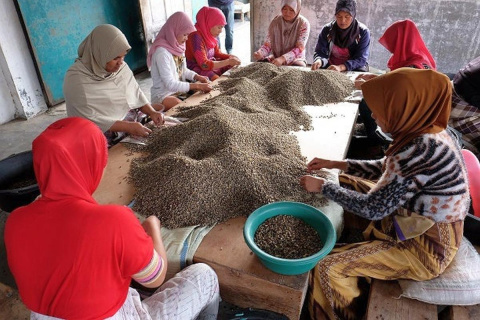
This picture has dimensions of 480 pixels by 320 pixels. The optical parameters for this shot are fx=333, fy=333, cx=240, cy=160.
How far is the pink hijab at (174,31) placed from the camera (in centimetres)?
295

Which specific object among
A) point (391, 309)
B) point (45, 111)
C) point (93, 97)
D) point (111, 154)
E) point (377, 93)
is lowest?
point (45, 111)

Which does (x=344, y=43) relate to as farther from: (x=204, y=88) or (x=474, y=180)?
(x=474, y=180)

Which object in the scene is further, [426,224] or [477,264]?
[477,264]

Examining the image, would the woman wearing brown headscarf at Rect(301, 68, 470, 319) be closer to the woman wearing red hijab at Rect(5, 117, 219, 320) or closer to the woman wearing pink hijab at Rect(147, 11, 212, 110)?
the woman wearing red hijab at Rect(5, 117, 219, 320)

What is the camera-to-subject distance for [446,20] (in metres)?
4.32

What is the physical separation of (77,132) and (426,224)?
4.52 feet

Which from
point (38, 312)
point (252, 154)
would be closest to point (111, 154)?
point (252, 154)

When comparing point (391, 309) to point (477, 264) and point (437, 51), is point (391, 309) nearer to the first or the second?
point (477, 264)

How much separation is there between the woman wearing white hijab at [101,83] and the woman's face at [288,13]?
207 centimetres

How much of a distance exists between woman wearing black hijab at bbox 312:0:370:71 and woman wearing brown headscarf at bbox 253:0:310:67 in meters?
0.21

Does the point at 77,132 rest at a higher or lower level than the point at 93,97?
higher

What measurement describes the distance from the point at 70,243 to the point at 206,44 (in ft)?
10.3

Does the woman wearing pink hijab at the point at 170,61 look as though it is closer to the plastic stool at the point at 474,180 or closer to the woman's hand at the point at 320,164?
the woman's hand at the point at 320,164

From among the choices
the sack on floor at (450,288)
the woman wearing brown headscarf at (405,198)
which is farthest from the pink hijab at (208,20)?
the sack on floor at (450,288)
